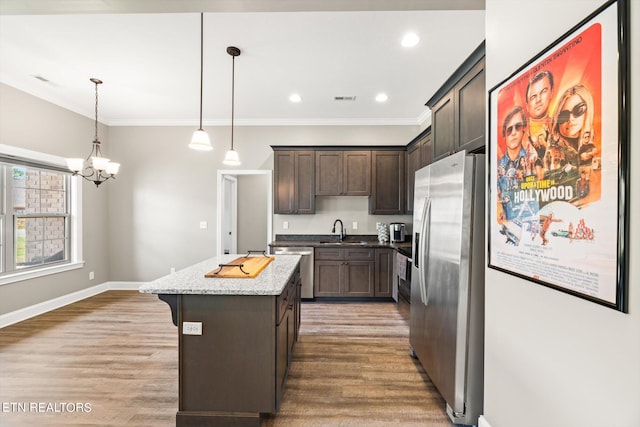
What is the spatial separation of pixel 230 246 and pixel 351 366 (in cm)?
429

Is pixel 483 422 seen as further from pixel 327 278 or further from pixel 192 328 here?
pixel 327 278

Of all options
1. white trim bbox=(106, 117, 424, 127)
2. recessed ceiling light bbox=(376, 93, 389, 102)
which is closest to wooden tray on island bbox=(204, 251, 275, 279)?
recessed ceiling light bbox=(376, 93, 389, 102)

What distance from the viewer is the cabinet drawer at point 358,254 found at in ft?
14.8

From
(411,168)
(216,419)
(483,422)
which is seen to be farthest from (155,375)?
(411,168)

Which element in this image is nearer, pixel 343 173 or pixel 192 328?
pixel 192 328

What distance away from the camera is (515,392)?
1518 mm

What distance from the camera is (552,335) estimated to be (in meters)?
1.28

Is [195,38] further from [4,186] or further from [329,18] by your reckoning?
[4,186]

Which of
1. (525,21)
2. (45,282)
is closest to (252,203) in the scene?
(45,282)

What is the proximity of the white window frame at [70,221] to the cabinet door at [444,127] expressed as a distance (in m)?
4.86

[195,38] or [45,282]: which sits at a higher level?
[195,38]

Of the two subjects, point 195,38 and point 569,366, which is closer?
point 569,366

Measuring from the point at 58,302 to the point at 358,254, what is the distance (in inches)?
172

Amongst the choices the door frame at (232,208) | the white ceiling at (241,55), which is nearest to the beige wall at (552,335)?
the white ceiling at (241,55)
